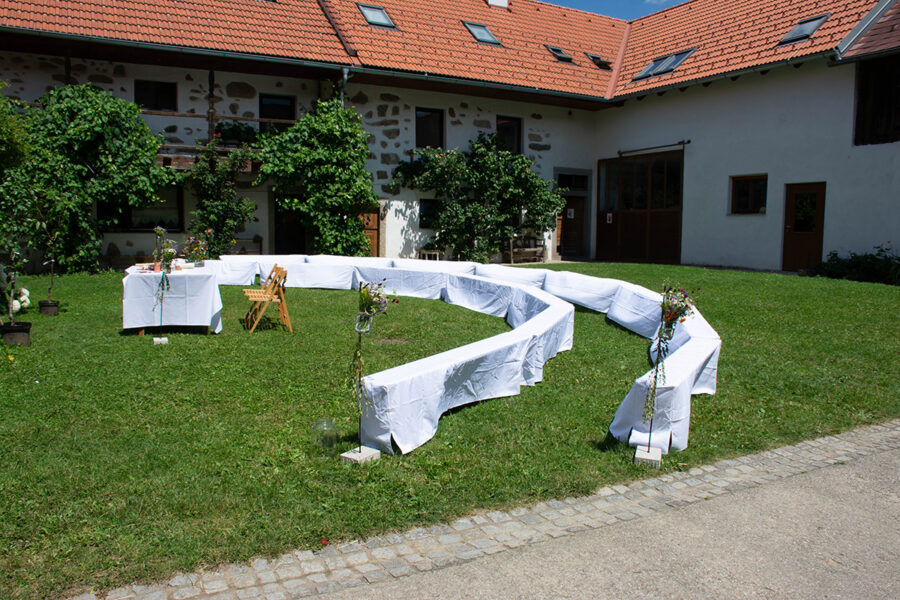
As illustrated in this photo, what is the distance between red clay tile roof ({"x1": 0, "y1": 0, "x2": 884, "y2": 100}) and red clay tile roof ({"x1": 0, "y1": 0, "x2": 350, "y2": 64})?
0.08 feet

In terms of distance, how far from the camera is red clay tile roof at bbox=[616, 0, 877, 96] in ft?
52.2

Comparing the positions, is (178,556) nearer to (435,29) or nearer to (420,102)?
(420,102)

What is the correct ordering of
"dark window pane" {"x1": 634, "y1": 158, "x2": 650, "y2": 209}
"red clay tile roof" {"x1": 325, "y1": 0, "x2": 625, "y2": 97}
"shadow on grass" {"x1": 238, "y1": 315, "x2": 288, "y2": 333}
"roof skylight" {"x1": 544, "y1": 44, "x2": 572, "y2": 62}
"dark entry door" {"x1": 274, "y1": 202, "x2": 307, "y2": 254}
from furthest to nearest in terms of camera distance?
"roof skylight" {"x1": 544, "y1": 44, "x2": 572, "y2": 62} → "dark window pane" {"x1": 634, "y1": 158, "x2": 650, "y2": 209} → "red clay tile roof" {"x1": 325, "y1": 0, "x2": 625, "y2": 97} → "dark entry door" {"x1": 274, "y1": 202, "x2": 307, "y2": 254} → "shadow on grass" {"x1": 238, "y1": 315, "x2": 288, "y2": 333}

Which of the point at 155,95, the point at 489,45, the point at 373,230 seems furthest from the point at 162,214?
the point at 489,45

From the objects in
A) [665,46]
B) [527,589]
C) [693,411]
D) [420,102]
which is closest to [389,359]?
[693,411]

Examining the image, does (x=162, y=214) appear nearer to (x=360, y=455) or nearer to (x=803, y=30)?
(x=360, y=455)

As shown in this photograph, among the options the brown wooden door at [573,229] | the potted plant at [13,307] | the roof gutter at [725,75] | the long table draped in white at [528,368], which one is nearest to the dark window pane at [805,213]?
the roof gutter at [725,75]

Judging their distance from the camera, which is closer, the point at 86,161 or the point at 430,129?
the point at 86,161

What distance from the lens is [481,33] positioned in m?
20.6

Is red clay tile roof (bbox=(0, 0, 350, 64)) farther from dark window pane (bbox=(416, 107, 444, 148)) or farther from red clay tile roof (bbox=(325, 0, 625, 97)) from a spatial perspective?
dark window pane (bbox=(416, 107, 444, 148))

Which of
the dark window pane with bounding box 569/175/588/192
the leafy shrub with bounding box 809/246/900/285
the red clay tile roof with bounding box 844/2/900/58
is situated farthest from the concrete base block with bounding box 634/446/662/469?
the dark window pane with bounding box 569/175/588/192

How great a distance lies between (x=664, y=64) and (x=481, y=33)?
5.38m

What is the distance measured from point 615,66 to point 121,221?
1531 cm

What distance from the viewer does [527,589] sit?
3158mm
